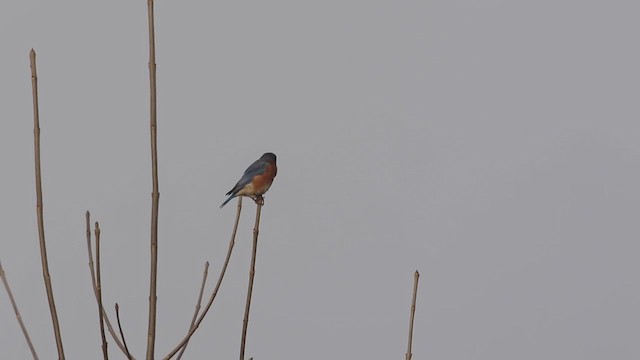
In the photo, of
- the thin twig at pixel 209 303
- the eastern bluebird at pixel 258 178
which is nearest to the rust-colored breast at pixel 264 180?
the eastern bluebird at pixel 258 178

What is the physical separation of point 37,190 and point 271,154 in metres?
2.28

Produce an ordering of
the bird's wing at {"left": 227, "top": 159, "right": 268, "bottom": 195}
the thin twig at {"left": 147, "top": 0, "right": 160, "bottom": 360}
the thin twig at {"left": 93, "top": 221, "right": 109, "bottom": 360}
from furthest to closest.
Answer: the bird's wing at {"left": 227, "top": 159, "right": 268, "bottom": 195}, the thin twig at {"left": 93, "top": 221, "right": 109, "bottom": 360}, the thin twig at {"left": 147, "top": 0, "right": 160, "bottom": 360}

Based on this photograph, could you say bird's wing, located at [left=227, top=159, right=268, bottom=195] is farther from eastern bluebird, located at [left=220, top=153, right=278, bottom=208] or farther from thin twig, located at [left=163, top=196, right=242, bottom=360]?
thin twig, located at [left=163, top=196, right=242, bottom=360]

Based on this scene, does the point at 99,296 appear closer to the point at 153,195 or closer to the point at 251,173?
the point at 153,195

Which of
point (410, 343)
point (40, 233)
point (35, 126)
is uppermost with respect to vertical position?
point (35, 126)

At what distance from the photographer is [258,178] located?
3.74 metres

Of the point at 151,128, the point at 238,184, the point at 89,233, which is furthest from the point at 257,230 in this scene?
the point at 238,184

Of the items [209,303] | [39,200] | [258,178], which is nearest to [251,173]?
[258,178]

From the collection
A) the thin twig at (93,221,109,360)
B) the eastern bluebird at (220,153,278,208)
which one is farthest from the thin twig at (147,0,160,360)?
the eastern bluebird at (220,153,278,208)

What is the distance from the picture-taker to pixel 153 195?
1.63m

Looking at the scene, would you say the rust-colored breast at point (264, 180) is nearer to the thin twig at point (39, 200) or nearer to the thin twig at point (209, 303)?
the thin twig at point (209, 303)

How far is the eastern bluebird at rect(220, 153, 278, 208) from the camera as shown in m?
3.73

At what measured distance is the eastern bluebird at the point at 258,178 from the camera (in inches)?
147

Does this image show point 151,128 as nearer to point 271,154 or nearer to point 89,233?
point 89,233
